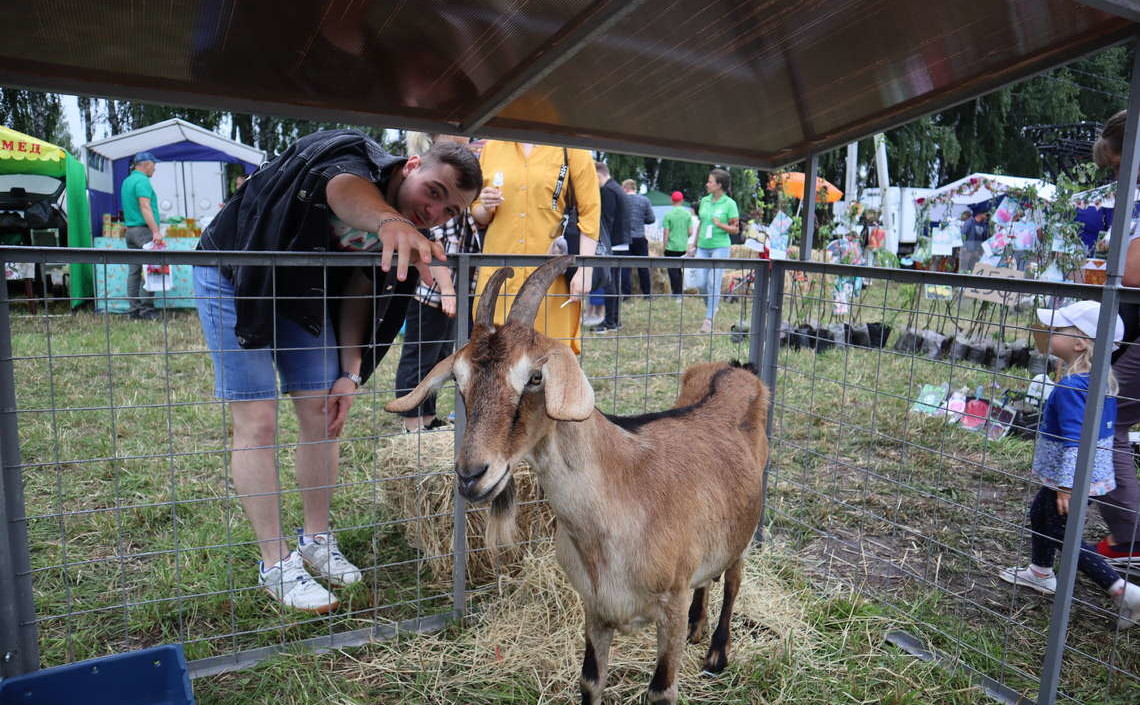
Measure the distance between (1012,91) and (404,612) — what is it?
29090 mm

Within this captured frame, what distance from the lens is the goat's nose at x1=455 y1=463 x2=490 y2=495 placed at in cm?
179

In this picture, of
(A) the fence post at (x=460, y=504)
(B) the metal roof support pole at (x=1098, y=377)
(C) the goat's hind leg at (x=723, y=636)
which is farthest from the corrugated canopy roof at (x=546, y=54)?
(C) the goat's hind leg at (x=723, y=636)

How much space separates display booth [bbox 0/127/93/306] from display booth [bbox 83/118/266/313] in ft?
2.38

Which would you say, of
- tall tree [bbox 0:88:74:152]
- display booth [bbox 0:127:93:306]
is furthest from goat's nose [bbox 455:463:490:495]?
tall tree [bbox 0:88:74:152]

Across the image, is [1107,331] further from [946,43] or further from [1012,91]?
[1012,91]

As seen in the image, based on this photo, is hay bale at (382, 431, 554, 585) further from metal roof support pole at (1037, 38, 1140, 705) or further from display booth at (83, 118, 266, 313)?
display booth at (83, 118, 266, 313)

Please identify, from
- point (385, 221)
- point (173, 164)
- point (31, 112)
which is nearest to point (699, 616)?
point (385, 221)

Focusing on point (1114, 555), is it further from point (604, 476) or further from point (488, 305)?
point (488, 305)

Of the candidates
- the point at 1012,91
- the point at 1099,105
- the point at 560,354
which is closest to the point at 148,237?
the point at 560,354

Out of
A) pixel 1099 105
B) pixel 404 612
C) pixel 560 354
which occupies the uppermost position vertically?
pixel 1099 105

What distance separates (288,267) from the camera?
2703mm

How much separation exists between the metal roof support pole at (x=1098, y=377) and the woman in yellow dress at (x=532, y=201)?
2273mm

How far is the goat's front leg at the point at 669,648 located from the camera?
7.39 ft

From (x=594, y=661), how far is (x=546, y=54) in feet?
6.59
